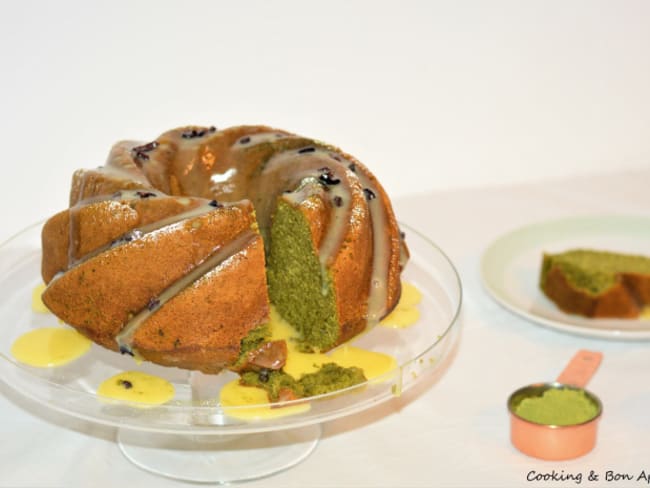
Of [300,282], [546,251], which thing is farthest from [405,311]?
[546,251]

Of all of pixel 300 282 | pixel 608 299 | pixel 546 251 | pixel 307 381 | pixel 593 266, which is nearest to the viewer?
pixel 307 381

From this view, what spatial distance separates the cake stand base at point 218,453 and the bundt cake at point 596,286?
→ 1103 mm

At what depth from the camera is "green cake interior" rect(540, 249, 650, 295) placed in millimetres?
3543

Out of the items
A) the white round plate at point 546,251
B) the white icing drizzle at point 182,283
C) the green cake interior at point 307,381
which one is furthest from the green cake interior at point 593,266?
the white icing drizzle at point 182,283

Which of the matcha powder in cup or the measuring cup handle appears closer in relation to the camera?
the matcha powder in cup

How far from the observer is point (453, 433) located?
9.58 feet

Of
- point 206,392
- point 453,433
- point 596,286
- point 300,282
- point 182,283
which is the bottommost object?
point 453,433

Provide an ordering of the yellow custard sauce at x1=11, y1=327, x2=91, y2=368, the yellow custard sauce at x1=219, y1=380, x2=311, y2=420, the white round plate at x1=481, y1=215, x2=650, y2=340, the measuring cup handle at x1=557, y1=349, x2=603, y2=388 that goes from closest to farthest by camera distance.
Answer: the yellow custard sauce at x1=219, y1=380, x2=311, y2=420, the yellow custard sauce at x1=11, y1=327, x2=91, y2=368, the measuring cup handle at x1=557, y1=349, x2=603, y2=388, the white round plate at x1=481, y1=215, x2=650, y2=340

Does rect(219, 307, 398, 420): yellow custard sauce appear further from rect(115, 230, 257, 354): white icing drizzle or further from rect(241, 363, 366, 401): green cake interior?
rect(115, 230, 257, 354): white icing drizzle

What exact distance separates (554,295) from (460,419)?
847mm

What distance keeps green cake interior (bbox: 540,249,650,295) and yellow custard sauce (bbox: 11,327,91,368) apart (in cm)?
165

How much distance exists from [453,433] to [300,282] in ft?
1.95

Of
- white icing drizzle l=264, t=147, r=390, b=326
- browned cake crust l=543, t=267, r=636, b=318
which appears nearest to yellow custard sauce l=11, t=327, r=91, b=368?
white icing drizzle l=264, t=147, r=390, b=326

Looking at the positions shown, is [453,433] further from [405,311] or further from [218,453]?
[218,453]
